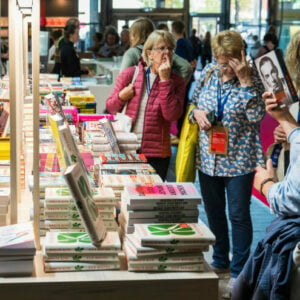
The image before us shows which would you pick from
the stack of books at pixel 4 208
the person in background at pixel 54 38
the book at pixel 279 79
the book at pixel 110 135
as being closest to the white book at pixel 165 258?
the stack of books at pixel 4 208

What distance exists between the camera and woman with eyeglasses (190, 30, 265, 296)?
4.46 m

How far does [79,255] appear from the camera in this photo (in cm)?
245

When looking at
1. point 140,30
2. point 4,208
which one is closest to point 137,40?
point 140,30

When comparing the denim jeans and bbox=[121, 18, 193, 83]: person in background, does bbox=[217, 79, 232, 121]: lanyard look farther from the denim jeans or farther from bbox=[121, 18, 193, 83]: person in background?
bbox=[121, 18, 193, 83]: person in background

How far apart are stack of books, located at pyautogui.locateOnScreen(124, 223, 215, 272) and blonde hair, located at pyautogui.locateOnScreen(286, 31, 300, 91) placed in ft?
3.08

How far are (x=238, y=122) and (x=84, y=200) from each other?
240cm

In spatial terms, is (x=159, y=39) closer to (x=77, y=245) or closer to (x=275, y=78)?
(x=275, y=78)

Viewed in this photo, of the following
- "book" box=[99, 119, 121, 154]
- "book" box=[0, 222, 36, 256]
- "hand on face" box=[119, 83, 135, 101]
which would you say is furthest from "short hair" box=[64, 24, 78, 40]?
"book" box=[0, 222, 36, 256]

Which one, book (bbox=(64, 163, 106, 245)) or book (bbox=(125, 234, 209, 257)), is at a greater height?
book (bbox=(64, 163, 106, 245))

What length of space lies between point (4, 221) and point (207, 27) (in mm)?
29765

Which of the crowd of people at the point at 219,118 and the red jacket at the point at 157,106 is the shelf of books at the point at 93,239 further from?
the red jacket at the point at 157,106

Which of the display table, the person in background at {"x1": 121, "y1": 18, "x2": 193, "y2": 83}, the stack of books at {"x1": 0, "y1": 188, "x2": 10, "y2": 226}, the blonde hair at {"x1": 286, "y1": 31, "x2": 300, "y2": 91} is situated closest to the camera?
the display table

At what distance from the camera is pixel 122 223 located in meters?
2.72

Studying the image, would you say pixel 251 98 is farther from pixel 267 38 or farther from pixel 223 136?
pixel 267 38
